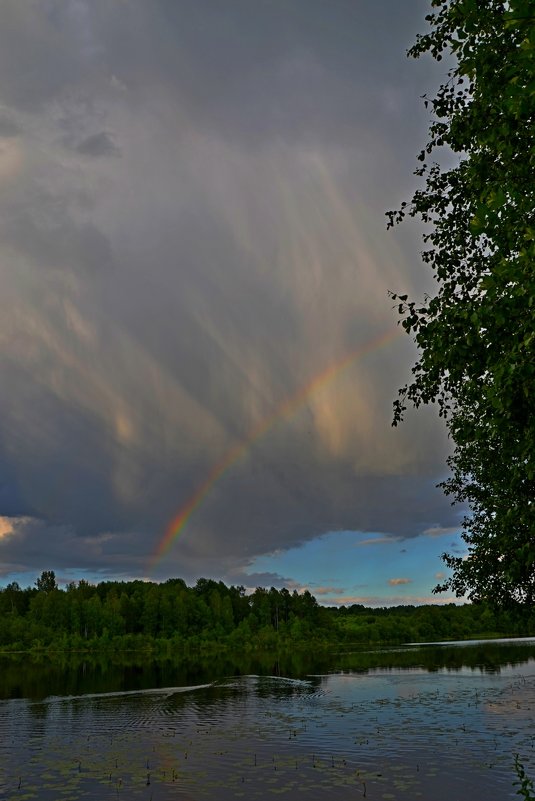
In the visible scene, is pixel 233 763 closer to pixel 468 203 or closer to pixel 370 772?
pixel 370 772

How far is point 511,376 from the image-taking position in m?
10.1

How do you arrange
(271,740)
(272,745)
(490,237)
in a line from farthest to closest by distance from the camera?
1. (271,740)
2. (272,745)
3. (490,237)

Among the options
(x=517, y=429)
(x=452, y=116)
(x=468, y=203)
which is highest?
(x=452, y=116)

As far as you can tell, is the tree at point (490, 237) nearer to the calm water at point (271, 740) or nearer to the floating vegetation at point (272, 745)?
the floating vegetation at point (272, 745)

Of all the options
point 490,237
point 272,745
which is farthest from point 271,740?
point 490,237

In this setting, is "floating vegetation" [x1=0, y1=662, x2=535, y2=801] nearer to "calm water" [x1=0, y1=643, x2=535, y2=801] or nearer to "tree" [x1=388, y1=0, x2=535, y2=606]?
"calm water" [x1=0, y1=643, x2=535, y2=801]

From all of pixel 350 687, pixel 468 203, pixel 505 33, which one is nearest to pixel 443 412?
pixel 468 203

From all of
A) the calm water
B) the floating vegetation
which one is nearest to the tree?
the floating vegetation

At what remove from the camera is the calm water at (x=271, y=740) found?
29.4m

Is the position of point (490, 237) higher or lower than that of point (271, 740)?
higher

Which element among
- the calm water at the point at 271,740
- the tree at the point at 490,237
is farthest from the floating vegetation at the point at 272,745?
the tree at the point at 490,237

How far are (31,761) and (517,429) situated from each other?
118 feet

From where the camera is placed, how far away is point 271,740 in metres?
40.8

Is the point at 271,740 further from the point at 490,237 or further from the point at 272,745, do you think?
the point at 490,237
